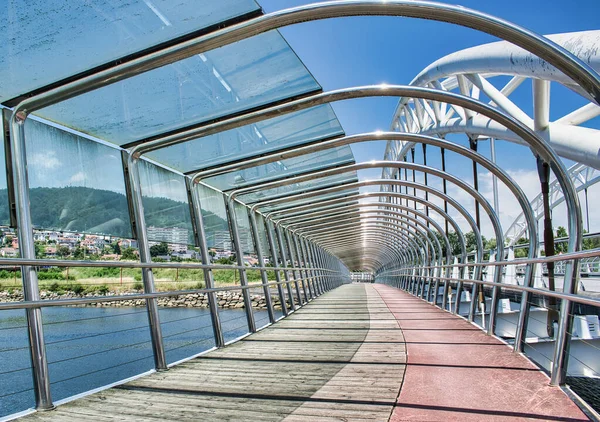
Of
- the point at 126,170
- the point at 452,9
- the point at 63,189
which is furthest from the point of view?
the point at 126,170

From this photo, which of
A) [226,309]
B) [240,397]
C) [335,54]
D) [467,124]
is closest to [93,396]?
[240,397]

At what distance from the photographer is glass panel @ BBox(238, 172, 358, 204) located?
976 centimetres

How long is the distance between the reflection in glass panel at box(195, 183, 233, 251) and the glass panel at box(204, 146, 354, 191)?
9.0 inches

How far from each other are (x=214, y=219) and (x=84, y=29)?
5.39 metres

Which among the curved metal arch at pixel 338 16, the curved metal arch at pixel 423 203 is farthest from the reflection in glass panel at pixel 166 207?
the curved metal arch at pixel 423 203

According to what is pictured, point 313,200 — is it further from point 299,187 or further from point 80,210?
point 80,210

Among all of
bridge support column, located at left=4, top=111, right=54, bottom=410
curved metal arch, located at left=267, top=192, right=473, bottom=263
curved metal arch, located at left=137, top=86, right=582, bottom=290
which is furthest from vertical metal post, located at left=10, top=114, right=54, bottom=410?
curved metal arch, located at left=267, top=192, right=473, bottom=263

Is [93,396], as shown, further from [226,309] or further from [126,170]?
[226,309]

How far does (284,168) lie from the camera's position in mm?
8453

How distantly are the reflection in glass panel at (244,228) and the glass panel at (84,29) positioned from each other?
6.16m

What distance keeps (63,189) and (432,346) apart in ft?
14.8

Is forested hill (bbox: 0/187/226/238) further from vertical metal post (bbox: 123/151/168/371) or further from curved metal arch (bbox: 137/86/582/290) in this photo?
curved metal arch (bbox: 137/86/582/290)

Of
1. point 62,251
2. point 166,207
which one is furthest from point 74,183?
point 166,207

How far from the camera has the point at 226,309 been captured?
43906mm
